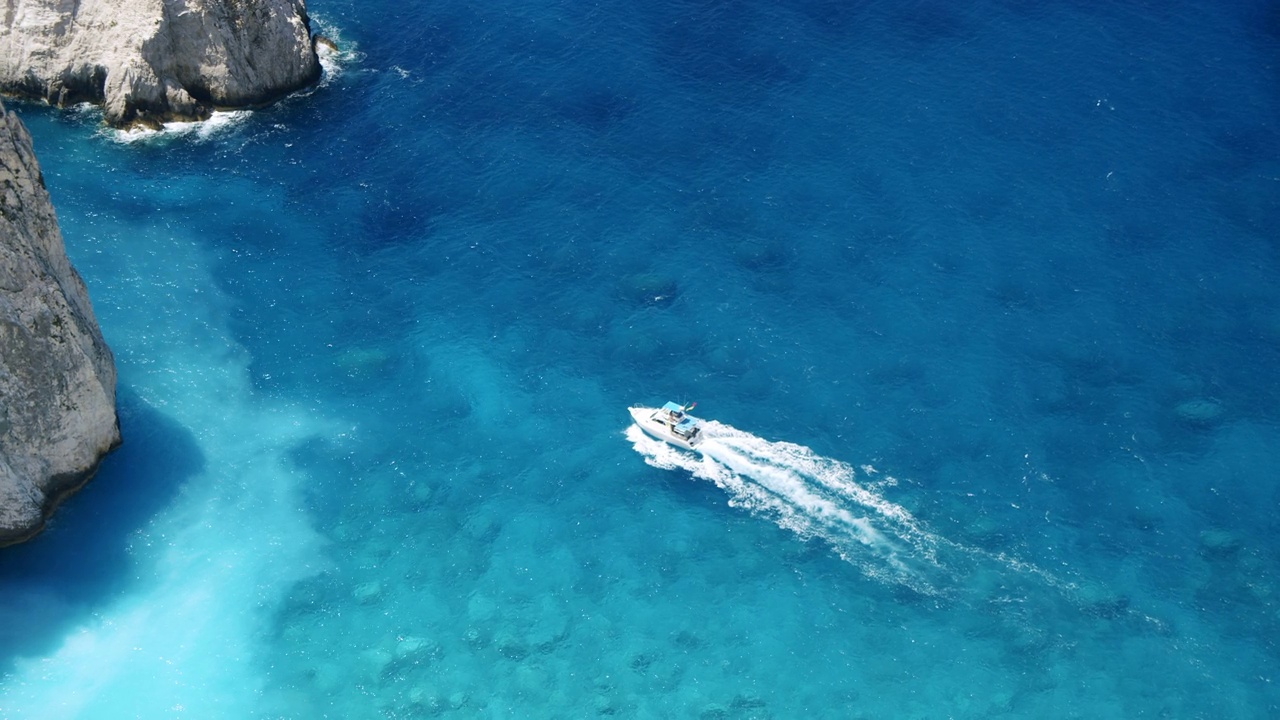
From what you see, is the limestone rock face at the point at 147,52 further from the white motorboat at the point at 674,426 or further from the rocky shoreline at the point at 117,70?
the white motorboat at the point at 674,426

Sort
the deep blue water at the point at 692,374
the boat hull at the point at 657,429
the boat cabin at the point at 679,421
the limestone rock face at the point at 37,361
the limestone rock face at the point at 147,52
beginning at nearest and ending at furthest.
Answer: the deep blue water at the point at 692,374, the limestone rock face at the point at 37,361, the boat cabin at the point at 679,421, the boat hull at the point at 657,429, the limestone rock face at the point at 147,52

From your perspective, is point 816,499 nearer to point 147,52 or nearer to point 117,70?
point 147,52

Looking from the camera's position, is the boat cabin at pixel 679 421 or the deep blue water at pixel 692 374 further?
the boat cabin at pixel 679 421

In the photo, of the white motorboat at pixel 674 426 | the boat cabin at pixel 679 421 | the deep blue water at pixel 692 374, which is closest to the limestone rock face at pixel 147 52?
the deep blue water at pixel 692 374

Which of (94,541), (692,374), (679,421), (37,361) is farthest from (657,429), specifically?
(37,361)

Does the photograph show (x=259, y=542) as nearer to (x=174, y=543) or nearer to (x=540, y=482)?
(x=174, y=543)

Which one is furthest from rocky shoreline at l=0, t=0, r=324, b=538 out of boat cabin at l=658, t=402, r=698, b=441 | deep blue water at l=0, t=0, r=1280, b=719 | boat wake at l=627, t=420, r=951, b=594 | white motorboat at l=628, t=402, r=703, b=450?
boat cabin at l=658, t=402, r=698, b=441
